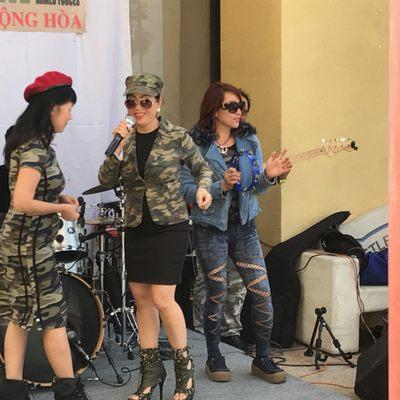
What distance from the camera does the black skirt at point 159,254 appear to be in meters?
3.41

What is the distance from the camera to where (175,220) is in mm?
3400

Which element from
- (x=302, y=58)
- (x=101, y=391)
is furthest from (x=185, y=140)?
(x=302, y=58)

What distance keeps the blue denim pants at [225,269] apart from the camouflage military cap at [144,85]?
84 cm

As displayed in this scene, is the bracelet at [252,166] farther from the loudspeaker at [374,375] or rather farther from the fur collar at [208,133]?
the loudspeaker at [374,375]

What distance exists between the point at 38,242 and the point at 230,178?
0.98 meters

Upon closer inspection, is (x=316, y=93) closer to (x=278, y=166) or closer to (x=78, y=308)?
(x=278, y=166)

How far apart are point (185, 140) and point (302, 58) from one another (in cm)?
216

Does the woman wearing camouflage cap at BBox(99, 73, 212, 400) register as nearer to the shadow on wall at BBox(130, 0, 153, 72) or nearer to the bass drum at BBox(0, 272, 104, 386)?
the bass drum at BBox(0, 272, 104, 386)

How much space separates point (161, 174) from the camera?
3396 millimetres

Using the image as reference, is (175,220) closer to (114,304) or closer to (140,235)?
(140,235)

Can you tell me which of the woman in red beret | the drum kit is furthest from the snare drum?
the woman in red beret

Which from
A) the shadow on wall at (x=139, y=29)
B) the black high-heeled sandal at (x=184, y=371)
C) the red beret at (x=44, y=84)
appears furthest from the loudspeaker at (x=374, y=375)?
the shadow on wall at (x=139, y=29)

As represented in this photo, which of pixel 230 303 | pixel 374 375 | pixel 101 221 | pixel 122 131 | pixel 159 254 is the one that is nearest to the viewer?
pixel 122 131

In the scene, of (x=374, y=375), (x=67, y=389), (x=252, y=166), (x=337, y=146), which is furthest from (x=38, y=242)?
(x=374, y=375)
